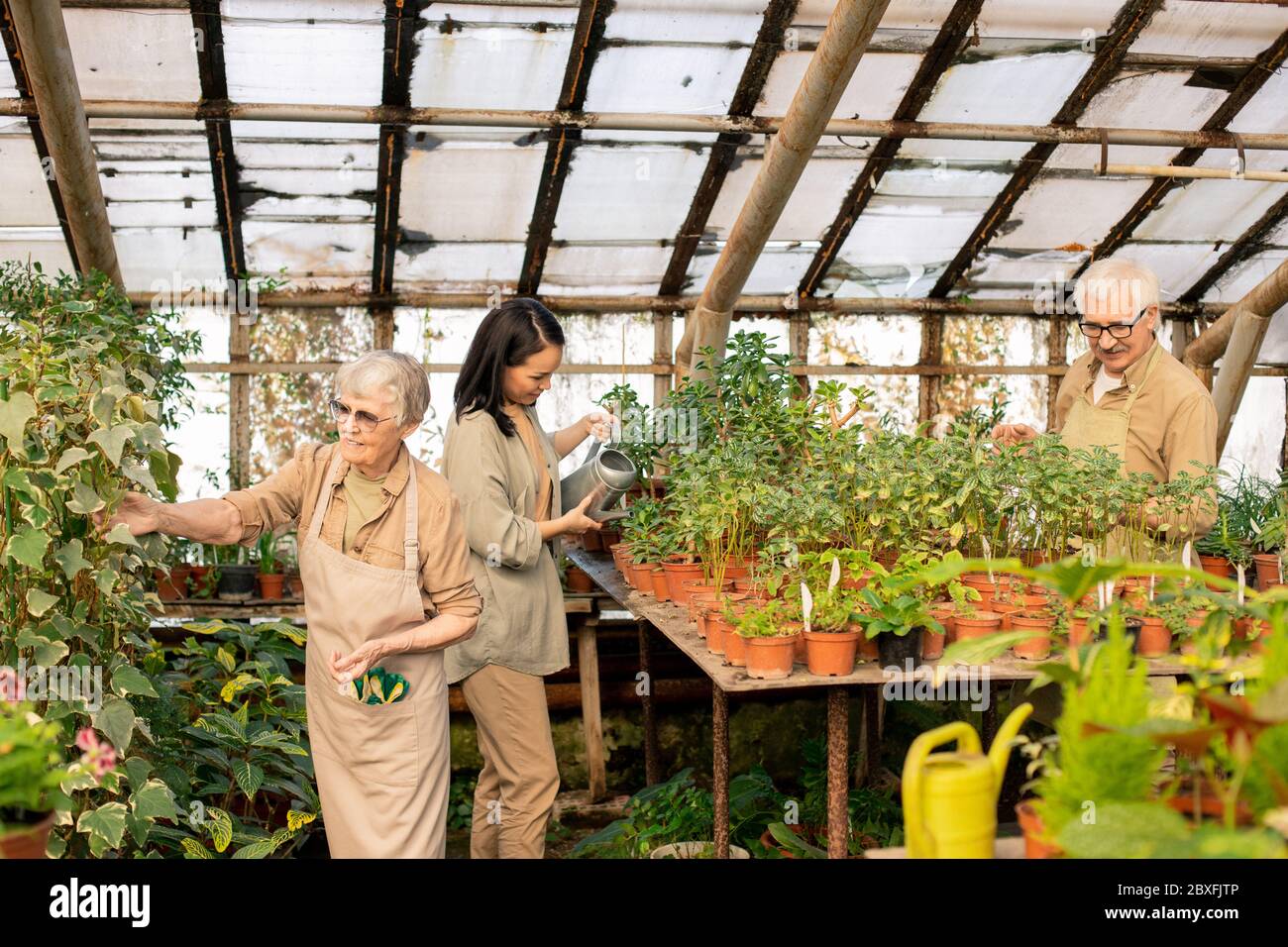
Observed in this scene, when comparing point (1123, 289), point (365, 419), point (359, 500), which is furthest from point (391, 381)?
point (1123, 289)

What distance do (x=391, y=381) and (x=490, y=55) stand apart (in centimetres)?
425

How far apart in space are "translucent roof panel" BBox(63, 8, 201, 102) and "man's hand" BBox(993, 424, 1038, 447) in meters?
4.56

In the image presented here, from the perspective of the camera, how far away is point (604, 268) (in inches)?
311

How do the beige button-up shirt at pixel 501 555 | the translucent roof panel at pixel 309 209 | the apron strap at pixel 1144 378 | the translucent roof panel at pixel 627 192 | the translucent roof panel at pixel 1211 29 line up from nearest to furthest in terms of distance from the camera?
the beige button-up shirt at pixel 501 555 → the apron strap at pixel 1144 378 → the translucent roof panel at pixel 1211 29 → the translucent roof panel at pixel 309 209 → the translucent roof panel at pixel 627 192

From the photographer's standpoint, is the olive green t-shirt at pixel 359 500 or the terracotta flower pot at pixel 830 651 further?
the terracotta flower pot at pixel 830 651

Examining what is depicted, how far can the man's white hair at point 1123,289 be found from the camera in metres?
3.34

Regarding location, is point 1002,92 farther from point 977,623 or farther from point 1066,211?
point 977,623

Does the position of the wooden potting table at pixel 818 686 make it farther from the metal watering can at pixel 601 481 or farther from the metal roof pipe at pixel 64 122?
the metal roof pipe at pixel 64 122

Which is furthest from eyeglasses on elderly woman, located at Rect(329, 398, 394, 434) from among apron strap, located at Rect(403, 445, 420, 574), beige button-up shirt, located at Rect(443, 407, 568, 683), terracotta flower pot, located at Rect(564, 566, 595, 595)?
terracotta flower pot, located at Rect(564, 566, 595, 595)

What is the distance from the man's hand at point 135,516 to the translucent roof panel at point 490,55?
434 cm

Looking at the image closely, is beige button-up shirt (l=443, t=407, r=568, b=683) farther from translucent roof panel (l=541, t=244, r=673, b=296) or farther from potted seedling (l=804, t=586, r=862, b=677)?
translucent roof panel (l=541, t=244, r=673, b=296)

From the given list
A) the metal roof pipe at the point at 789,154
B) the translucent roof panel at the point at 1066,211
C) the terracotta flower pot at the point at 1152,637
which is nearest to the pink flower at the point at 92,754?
the terracotta flower pot at the point at 1152,637

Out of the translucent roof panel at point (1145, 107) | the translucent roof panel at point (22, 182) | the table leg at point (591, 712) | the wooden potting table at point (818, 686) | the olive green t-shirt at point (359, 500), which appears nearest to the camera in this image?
the olive green t-shirt at point (359, 500)
